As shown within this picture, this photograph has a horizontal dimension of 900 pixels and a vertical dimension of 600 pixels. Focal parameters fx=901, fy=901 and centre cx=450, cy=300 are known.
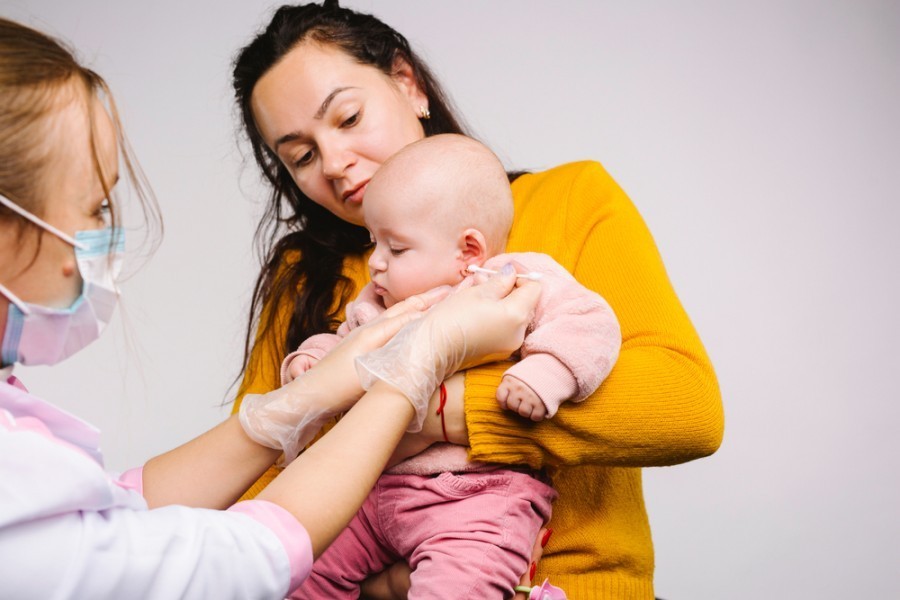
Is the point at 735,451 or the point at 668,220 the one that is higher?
the point at 668,220

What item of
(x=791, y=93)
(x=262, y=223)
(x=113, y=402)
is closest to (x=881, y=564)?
(x=791, y=93)

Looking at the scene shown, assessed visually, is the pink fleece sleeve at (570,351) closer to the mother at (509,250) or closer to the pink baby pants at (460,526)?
the mother at (509,250)

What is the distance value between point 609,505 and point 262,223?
140 cm

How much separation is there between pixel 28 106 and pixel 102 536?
58cm

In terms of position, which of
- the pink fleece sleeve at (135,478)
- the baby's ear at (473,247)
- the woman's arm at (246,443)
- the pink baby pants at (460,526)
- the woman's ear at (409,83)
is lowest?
the pink baby pants at (460,526)

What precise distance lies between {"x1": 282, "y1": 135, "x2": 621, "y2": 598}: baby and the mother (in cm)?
9

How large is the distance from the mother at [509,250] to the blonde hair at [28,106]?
2.75 ft

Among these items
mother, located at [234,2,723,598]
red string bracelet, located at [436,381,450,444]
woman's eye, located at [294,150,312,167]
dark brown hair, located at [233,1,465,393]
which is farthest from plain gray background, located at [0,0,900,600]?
red string bracelet, located at [436,381,450,444]

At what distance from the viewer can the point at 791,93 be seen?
345 cm

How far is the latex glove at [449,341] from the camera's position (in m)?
1.57

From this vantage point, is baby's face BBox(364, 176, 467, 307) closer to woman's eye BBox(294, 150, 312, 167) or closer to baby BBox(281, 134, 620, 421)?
baby BBox(281, 134, 620, 421)

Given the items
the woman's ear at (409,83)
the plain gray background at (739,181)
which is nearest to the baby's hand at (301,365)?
the woman's ear at (409,83)

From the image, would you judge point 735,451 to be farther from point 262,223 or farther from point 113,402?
point 113,402

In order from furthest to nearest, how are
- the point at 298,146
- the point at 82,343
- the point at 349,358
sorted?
the point at 298,146
the point at 349,358
the point at 82,343
